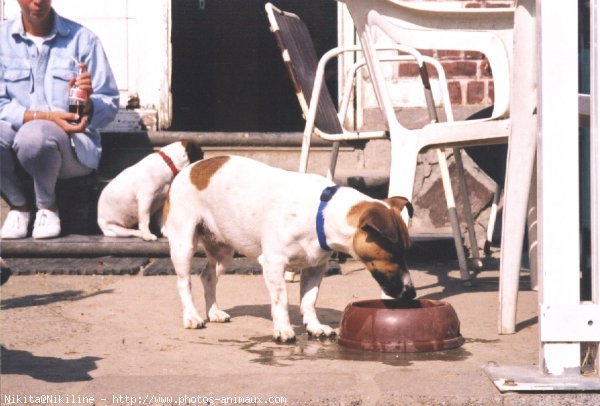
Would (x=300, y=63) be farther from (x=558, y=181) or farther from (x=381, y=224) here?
(x=558, y=181)

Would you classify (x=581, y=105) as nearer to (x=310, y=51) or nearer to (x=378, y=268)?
(x=378, y=268)

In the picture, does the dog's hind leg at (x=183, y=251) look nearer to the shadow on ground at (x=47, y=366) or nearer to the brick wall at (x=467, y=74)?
the shadow on ground at (x=47, y=366)

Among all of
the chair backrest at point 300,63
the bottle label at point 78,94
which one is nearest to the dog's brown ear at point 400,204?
the chair backrest at point 300,63

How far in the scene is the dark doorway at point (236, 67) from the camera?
11008 millimetres

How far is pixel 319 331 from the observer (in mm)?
3992

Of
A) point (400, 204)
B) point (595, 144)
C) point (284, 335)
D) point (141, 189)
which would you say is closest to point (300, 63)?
point (141, 189)

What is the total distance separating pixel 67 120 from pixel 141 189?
0.64 metres

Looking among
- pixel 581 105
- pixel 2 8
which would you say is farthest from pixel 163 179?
pixel 581 105

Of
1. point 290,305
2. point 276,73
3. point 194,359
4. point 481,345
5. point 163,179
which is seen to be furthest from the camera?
point 276,73

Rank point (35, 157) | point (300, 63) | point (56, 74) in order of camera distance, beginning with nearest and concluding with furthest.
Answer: point (300, 63)
point (35, 157)
point (56, 74)

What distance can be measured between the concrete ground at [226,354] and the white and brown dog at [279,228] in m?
0.18

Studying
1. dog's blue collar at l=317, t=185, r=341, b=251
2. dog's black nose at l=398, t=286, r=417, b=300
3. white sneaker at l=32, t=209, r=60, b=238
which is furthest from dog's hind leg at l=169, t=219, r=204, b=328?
white sneaker at l=32, t=209, r=60, b=238

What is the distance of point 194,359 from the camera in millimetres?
3512

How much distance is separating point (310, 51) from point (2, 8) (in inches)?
106
